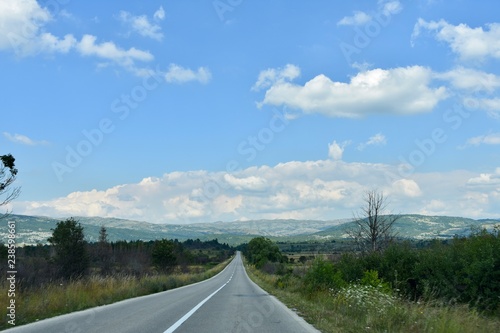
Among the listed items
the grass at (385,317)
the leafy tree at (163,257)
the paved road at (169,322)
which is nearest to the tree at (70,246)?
the leafy tree at (163,257)

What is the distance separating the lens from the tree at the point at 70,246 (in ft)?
158

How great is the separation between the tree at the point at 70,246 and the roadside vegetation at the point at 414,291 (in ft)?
91.7

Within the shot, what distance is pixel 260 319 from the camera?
13.7 meters

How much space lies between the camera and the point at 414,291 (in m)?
22.6

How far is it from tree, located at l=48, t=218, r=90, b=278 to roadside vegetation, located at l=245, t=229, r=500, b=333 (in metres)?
28.0

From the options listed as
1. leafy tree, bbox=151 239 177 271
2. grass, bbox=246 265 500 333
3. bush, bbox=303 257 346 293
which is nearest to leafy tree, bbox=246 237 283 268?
leafy tree, bbox=151 239 177 271

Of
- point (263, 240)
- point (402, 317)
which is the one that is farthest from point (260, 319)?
point (263, 240)

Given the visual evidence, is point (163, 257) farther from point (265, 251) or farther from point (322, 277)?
point (322, 277)

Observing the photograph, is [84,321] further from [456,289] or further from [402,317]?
[456,289]

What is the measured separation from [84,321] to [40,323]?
42.8 inches

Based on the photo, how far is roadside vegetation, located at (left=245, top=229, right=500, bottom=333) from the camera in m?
11.1

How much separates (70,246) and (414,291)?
37301mm
